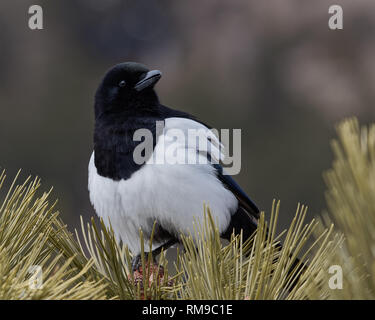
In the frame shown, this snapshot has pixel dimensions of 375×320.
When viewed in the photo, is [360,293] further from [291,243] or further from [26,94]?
[26,94]

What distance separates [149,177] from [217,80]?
467 cm

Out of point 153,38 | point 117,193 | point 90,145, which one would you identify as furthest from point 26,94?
point 117,193

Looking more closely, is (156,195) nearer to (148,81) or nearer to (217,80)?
(148,81)

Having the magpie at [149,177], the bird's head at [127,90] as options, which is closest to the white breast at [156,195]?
the magpie at [149,177]

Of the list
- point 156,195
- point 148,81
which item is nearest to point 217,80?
point 148,81

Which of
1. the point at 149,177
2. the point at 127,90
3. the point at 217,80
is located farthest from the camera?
the point at 217,80

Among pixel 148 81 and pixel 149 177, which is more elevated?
pixel 148 81

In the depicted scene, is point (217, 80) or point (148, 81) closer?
point (148, 81)

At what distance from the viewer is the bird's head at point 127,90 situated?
1596 mm

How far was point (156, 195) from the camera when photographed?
1.41m

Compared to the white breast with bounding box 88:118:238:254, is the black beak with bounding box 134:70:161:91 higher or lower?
higher

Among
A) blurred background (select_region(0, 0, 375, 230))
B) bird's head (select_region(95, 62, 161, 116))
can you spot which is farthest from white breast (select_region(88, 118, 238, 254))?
blurred background (select_region(0, 0, 375, 230))

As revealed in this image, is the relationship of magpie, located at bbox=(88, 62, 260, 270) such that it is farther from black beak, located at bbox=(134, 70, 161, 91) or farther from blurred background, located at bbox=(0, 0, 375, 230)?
blurred background, located at bbox=(0, 0, 375, 230)

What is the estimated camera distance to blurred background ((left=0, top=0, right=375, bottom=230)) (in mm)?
5520
